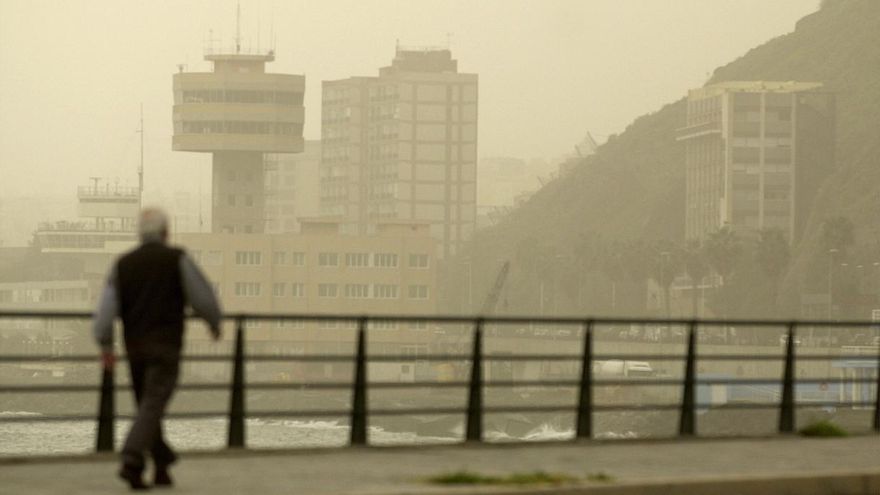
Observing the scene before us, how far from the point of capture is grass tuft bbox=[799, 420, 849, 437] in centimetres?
2095

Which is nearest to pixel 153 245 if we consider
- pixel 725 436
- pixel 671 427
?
pixel 725 436

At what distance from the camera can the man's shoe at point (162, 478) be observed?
13531 mm

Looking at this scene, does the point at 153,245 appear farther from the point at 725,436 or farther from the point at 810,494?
the point at 725,436

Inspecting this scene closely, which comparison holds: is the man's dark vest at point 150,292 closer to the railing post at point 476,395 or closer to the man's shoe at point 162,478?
the man's shoe at point 162,478

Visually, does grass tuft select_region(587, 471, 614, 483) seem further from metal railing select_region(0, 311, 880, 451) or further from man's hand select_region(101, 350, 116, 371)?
man's hand select_region(101, 350, 116, 371)

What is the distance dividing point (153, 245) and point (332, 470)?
9.44 feet

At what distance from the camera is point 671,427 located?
172 m

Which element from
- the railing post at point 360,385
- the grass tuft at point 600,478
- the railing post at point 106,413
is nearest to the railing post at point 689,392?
the railing post at point 360,385

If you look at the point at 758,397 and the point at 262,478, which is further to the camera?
the point at 758,397

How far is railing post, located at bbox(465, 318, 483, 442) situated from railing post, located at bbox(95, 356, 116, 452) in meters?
3.39

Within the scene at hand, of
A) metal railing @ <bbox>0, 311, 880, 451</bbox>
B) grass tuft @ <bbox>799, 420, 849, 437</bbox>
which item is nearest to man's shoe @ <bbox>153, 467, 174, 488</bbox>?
metal railing @ <bbox>0, 311, 880, 451</bbox>

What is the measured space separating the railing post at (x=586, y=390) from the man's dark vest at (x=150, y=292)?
609cm

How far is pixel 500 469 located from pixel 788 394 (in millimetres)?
6242

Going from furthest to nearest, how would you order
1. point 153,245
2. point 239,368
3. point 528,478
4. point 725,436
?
point 725,436 < point 239,368 < point 528,478 < point 153,245
